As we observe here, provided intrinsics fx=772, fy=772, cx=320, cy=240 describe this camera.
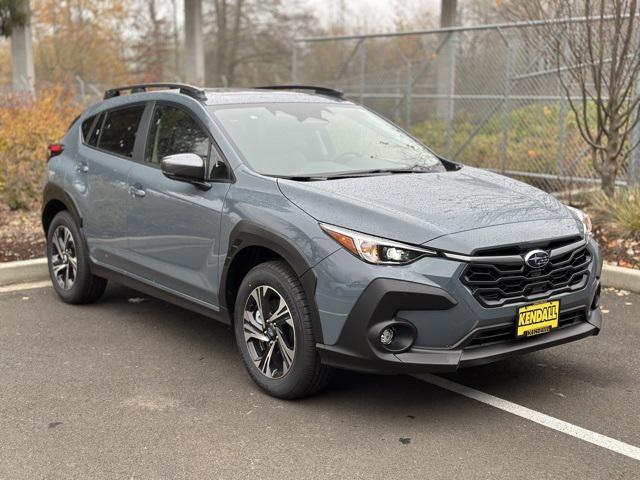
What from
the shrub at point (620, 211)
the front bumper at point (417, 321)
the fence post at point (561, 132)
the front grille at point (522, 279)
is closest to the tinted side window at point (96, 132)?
the front bumper at point (417, 321)

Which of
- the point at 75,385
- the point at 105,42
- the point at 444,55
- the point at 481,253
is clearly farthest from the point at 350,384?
the point at 105,42

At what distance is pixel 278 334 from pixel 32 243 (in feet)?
15.7

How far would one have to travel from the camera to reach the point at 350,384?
4.50 metres

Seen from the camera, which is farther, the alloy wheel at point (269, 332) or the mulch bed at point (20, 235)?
the mulch bed at point (20, 235)

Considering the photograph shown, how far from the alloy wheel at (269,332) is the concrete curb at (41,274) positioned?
3.50 metres

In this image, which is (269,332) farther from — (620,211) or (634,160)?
(634,160)

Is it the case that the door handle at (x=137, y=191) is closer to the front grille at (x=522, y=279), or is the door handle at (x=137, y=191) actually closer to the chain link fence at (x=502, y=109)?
the front grille at (x=522, y=279)

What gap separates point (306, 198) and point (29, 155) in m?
6.54

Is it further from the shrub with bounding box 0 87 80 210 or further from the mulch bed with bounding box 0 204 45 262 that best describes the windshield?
the shrub with bounding box 0 87 80 210

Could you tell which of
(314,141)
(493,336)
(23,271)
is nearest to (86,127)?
(23,271)

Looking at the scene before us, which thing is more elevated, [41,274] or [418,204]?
[418,204]

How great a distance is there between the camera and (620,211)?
7.85 metres

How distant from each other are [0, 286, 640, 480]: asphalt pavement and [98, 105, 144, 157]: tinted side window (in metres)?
1.36

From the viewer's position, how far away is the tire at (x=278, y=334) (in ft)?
13.1
